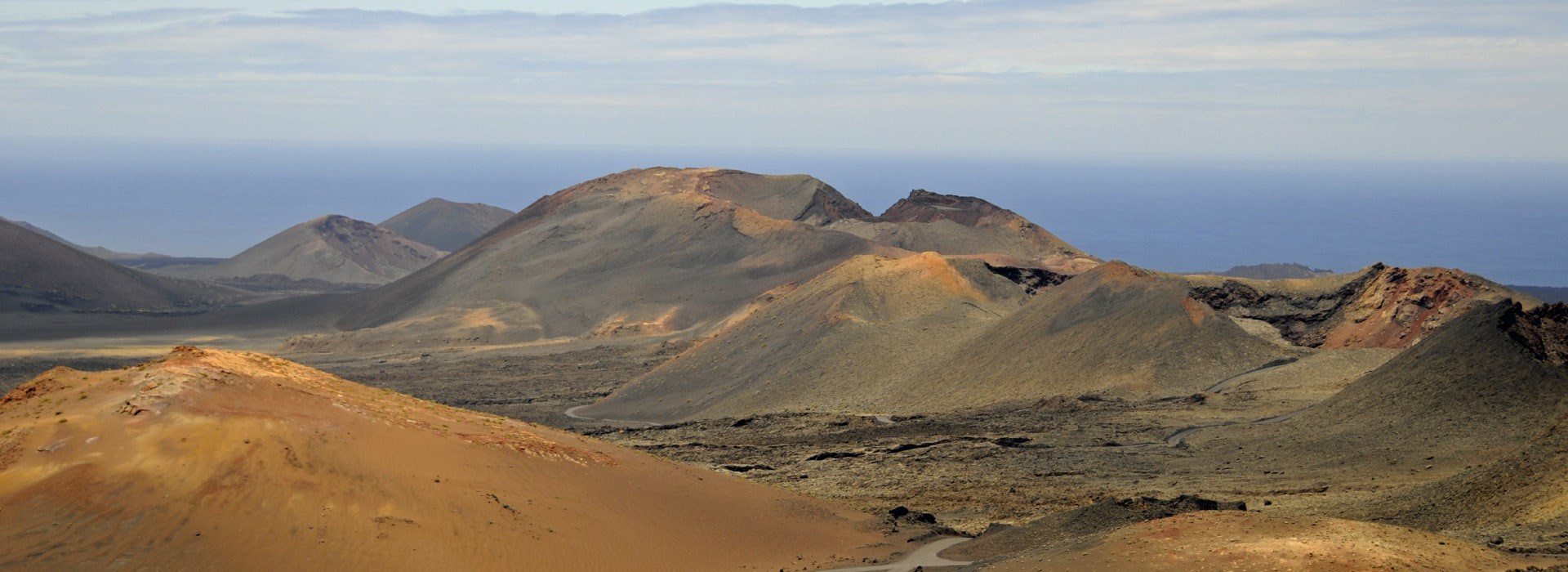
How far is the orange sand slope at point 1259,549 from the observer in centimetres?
2133

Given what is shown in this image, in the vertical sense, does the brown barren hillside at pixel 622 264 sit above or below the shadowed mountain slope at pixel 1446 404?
above

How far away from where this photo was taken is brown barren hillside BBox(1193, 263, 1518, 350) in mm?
58500

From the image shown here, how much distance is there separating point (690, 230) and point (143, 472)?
272 ft

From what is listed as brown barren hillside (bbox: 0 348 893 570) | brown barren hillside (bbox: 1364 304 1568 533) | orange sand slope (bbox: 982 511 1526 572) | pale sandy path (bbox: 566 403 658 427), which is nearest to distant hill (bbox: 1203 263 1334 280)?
pale sandy path (bbox: 566 403 658 427)

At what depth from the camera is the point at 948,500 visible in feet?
124

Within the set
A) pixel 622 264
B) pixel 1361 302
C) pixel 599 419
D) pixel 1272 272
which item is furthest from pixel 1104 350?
pixel 1272 272

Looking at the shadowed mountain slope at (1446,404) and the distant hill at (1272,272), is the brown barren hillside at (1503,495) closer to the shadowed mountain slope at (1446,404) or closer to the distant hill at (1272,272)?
the shadowed mountain slope at (1446,404)

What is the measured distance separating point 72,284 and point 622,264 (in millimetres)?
46100

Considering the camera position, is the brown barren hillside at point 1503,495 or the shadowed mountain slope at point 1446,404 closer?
the brown barren hillside at point 1503,495

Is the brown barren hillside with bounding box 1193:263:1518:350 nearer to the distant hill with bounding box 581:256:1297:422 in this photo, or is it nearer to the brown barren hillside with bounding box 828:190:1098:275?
the distant hill with bounding box 581:256:1297:422

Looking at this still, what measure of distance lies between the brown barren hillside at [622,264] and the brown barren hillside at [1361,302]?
1206 inches

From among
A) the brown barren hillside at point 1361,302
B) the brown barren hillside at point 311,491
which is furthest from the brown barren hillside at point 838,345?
the brown barren hillside at point 311,491

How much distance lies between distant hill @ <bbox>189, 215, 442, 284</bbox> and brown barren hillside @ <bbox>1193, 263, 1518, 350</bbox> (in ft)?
373

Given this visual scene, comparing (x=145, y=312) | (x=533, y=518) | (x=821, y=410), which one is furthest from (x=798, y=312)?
(x=145, y=312)
